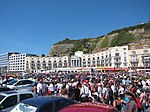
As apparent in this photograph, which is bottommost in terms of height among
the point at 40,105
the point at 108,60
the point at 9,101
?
the point at 9,101

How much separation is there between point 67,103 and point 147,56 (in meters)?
116

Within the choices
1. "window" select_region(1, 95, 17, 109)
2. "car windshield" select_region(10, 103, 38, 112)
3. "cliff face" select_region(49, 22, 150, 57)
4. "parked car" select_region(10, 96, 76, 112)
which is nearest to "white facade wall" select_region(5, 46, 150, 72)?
"cliff face" select_region(49, 22, 150, 57)

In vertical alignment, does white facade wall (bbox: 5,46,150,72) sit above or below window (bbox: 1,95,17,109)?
above

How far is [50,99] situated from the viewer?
7.31m

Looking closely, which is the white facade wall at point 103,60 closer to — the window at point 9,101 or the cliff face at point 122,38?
the cliff face at point 122,38

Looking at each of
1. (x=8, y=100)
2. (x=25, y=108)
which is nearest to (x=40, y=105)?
(x=25, y=108)

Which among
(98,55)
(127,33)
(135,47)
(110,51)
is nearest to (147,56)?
(135,47)

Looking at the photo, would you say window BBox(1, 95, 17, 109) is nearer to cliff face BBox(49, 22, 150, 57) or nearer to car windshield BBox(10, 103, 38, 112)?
car windshield BBox(10, 103, 38, 112)

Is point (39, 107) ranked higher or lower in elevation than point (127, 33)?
lower

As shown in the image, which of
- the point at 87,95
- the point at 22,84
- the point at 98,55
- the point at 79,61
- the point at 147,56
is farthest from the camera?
the point at 79,61

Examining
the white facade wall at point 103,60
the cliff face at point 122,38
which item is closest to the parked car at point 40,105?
the white facade wall at point 103,60

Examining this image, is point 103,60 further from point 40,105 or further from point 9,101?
point 40,105

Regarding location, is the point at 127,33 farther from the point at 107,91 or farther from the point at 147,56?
the point at 107,91

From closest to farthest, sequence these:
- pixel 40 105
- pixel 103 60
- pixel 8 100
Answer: pixel 40 105, pixel 8 100, pixel 103 60
